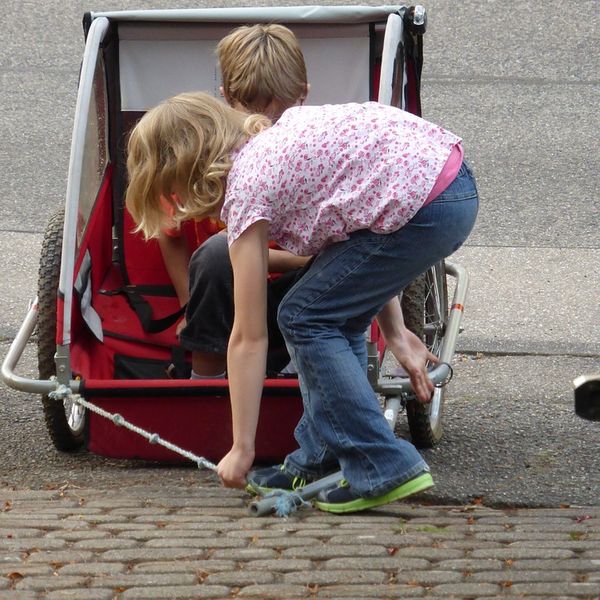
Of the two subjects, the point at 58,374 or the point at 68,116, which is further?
the point at 68,116

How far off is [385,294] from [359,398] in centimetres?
28

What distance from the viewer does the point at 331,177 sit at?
3145 millimetres

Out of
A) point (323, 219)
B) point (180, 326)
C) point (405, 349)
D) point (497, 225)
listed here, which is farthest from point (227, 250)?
point (497, 225)

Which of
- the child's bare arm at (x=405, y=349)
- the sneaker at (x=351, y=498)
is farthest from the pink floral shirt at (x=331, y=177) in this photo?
the sneaker at (x=351, y=498)

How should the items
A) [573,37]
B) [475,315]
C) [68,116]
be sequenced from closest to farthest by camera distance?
[475,315] → [68,116] → [573,37]

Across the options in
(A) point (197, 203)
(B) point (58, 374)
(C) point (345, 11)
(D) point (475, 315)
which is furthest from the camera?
(D) point (475, 315)

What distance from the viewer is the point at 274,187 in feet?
10.1

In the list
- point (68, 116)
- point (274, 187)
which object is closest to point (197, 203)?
point (274, 187)

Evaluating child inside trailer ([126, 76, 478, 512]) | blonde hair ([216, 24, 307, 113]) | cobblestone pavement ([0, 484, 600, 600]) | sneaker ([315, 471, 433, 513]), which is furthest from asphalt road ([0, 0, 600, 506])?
blonde hair ([216, 24, 307, 113])

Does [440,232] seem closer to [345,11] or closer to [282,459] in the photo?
[282,459]

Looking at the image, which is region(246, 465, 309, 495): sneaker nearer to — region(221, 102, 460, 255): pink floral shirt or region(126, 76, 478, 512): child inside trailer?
region(126, 76, 478, 512): child inside trailer

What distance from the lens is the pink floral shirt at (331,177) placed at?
310 cm

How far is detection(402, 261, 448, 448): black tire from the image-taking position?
4.09 m

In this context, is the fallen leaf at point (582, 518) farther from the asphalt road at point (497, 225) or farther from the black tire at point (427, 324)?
Answer: the black tire at point (427, 324)
